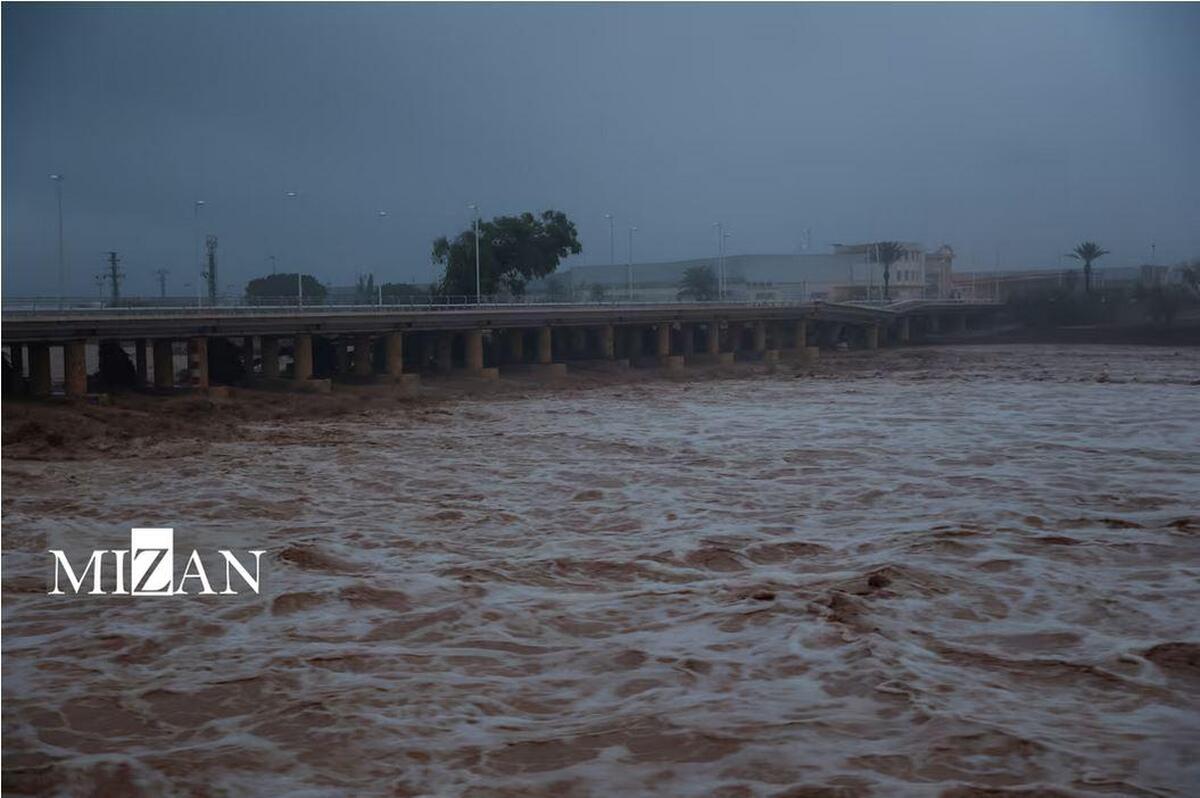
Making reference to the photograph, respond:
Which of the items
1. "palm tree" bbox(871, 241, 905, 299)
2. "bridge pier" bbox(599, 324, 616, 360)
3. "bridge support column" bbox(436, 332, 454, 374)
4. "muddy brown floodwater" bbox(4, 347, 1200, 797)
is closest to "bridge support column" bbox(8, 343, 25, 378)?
"bridge support column" bbox(436, 332, 454, 374)

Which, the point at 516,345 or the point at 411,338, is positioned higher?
the point at 411,338

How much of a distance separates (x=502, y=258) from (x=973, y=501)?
173 feet

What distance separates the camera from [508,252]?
217 ft

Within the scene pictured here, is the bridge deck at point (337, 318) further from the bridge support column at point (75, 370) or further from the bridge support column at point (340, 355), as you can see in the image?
the bridge support column at point (340, 355)

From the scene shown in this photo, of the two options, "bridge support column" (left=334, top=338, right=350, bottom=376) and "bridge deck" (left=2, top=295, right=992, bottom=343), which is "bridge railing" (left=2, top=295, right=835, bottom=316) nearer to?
"bridge deck" (left=2, top=295, right=992, bottom=343)

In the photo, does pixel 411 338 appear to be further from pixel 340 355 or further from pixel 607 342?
pixel 607 342

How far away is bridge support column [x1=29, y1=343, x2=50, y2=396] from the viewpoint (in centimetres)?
3150

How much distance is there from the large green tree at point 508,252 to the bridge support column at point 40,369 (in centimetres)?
3424

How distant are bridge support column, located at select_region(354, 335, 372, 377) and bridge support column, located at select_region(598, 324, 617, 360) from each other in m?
12.6

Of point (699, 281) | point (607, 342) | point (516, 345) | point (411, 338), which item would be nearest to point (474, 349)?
point (516, 345)

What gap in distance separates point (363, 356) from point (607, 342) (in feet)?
44.5

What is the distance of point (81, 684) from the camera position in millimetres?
8172

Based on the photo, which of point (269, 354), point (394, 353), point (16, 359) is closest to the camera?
point (16, 359)

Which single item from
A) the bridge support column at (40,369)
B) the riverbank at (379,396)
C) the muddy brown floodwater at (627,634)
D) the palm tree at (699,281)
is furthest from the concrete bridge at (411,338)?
the palm tree at (699,281)
